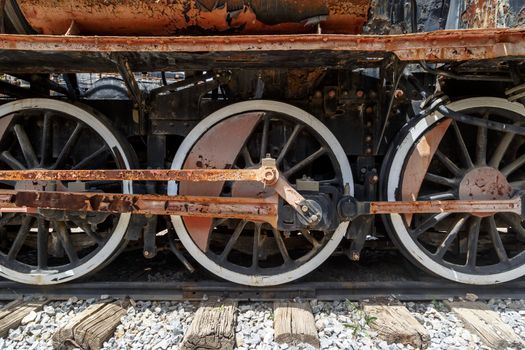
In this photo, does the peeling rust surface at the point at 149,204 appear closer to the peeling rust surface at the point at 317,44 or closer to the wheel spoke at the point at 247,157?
the wheel spoke at the point at 247,157

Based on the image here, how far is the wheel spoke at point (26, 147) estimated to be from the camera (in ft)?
7.72

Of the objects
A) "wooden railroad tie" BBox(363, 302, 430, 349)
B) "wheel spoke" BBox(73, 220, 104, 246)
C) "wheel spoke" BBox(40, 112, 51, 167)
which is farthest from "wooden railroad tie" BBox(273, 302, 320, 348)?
"wheel spoke" BBox(40, 112, 51, 167)

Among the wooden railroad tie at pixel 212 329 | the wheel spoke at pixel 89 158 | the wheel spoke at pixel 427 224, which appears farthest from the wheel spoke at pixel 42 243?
the wheel spoke at pixel 427 224

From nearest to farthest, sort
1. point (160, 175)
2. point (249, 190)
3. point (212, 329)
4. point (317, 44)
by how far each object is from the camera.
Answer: point (317, 44) → point (212, 329) → point (160, 175) → point (249, 190)

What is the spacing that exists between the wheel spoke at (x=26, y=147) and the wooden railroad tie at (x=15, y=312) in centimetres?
92

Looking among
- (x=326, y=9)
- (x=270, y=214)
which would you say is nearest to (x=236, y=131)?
(x=270, y=214)

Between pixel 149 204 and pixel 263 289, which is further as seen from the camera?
pixel 263 289

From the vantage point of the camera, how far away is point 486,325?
1.93 metres

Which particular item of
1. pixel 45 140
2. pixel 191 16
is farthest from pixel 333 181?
pixel 45 140

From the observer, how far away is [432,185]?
2.56 meters

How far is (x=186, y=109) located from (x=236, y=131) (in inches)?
15.4

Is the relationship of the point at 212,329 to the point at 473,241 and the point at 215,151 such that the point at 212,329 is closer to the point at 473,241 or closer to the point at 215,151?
the point at 215,151

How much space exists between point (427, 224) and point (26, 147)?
9.27 feet

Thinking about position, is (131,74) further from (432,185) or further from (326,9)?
(432,185)
